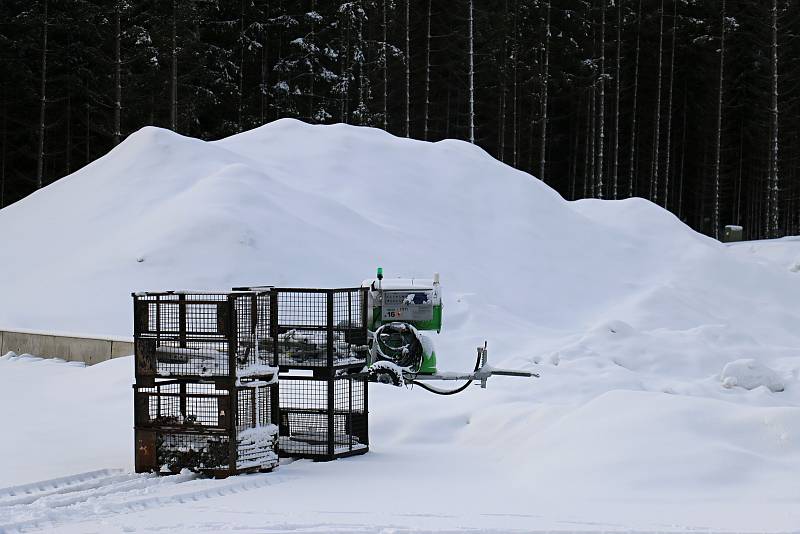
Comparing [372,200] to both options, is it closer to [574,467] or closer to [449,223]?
[449,223]

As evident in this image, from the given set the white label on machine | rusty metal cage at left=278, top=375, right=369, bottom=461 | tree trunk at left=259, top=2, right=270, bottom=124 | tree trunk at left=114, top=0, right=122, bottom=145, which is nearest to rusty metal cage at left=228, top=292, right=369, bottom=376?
rusty metal cage at left=278, top=375, right=369, bottom=461

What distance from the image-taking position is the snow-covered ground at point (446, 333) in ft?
24.0

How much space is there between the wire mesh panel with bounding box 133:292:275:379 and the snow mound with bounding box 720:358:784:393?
7562 mm

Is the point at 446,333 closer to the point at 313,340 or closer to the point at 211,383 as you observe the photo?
the point at 313,340

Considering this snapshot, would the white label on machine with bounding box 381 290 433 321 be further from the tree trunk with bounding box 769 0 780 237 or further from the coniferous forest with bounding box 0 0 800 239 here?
the tree trunk with bounding box 769 0 780 237

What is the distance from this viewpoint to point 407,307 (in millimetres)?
12211

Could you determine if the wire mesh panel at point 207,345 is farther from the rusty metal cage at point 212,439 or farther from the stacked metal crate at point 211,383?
the rusty metal cage at point 212,439

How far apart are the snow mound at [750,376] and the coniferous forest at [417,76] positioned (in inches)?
695

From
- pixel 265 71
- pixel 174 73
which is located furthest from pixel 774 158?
pixel 174 73

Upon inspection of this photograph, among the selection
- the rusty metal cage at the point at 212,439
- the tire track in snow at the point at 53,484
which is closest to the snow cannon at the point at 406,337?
the rusty metal cage at the point at 212,439

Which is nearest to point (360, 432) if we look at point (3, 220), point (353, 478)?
point (353, 478)

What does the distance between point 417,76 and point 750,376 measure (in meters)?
32.7

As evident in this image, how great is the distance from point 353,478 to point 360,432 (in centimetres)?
137

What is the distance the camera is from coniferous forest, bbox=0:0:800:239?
1337 inches
